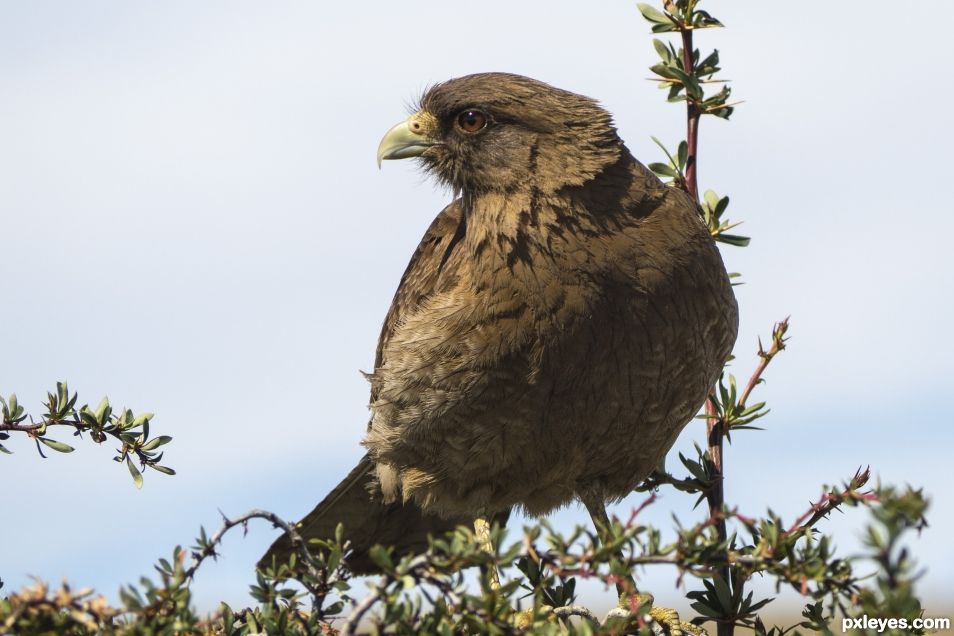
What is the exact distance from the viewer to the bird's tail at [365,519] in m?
7.05

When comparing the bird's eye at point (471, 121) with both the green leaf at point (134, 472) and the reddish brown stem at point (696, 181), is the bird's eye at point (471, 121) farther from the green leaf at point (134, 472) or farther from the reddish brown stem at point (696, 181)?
the green leaf at point (134, 472)

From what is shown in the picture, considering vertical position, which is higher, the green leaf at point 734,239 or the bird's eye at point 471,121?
the bird's eye at point 471,121

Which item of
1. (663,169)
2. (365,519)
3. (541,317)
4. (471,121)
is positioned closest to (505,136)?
(471,121)

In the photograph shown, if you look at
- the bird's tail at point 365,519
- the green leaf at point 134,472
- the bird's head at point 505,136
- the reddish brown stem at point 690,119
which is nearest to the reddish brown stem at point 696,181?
the reddish brown stem at point 690,119

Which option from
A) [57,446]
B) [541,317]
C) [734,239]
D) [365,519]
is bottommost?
[57,446]

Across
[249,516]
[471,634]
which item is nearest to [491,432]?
[471,634]

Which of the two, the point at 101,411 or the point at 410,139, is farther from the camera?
the point at 410,139

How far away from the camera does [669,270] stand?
219 inches

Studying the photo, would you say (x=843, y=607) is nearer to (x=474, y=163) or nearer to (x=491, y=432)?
(x=491, y=432)

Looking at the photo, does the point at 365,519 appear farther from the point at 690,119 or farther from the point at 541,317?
the point at 690,119

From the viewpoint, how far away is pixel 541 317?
545 centimetres

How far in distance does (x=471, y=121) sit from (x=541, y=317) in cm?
136

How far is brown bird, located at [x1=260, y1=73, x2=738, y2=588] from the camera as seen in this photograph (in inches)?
216

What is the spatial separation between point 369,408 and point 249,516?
10.3 ft
